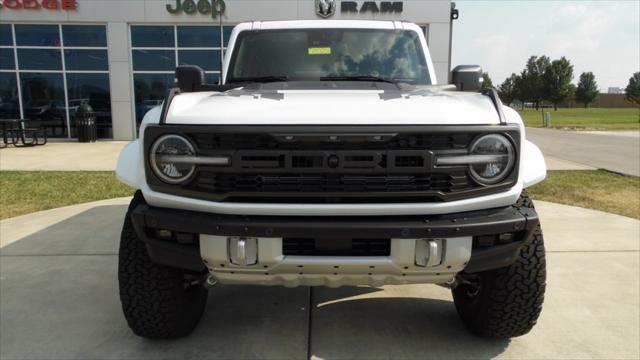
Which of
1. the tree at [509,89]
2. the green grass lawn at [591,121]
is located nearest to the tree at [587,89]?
the tree at [509,89]

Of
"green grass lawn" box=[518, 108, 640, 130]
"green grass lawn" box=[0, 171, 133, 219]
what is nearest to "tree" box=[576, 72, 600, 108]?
"green grass lawn" box=[518, 108, 640, 130]

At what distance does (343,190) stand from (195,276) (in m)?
1.00

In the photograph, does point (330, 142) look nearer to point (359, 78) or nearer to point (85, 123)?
point (359, 78)

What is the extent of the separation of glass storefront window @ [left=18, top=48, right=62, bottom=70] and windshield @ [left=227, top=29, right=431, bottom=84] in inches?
576

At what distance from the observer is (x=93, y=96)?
1609 centimetres

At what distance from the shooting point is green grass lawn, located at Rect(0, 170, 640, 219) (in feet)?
21.0

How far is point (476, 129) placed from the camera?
214 centimetres

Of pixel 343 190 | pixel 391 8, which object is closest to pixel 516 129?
pixel 343 190

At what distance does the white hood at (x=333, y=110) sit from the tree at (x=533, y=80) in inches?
2600

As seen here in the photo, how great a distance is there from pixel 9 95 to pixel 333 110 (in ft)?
56.8

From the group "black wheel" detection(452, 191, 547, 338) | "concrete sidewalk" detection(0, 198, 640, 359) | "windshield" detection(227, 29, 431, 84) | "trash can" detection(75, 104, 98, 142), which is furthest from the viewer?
"trash can" detection(75, 104, 98, 142)

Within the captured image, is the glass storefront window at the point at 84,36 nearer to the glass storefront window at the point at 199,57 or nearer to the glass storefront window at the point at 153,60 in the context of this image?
the glass storefront window at the point at 153,60

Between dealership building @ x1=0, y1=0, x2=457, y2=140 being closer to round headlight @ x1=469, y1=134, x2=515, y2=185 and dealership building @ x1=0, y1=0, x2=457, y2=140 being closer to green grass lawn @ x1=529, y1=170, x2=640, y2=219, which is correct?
green grass lawn @ x1=529, y1=170, x2=640, y2=219

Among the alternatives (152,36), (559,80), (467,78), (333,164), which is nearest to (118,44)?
(152,36)
